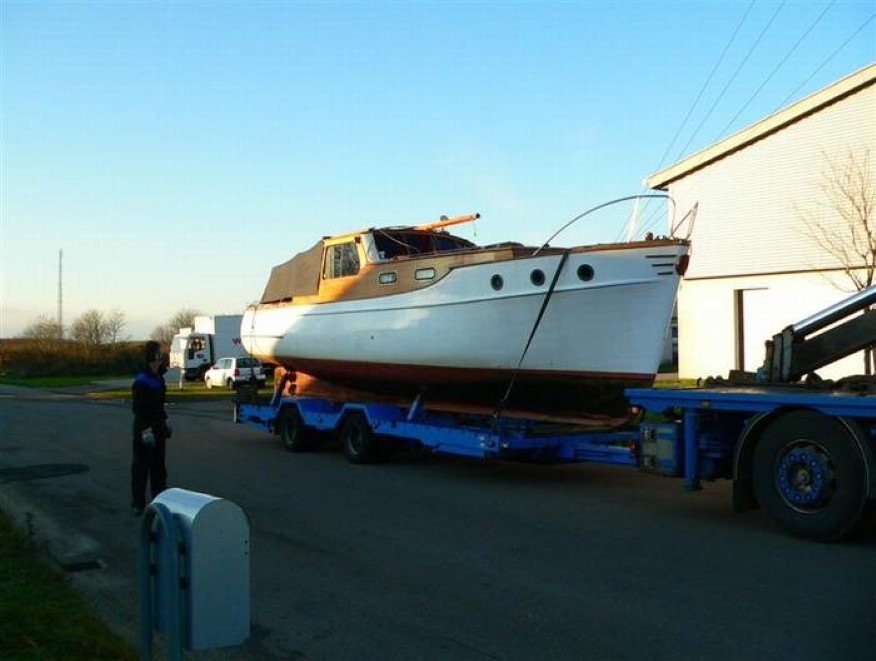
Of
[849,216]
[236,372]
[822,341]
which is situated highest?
[849,216]

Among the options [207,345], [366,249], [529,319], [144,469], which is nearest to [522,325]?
[529,319]

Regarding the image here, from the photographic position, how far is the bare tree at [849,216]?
22.1 m

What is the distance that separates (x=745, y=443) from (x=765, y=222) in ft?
62.6

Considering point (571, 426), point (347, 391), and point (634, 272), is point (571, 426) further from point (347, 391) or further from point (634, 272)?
point (347, 391)

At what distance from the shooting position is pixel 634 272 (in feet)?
32.8

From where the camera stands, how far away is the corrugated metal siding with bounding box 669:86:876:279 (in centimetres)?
2331

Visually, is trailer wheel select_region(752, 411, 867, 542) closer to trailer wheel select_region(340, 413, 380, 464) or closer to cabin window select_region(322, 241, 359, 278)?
trailer wheel select_region(340, 413, 380, 464)

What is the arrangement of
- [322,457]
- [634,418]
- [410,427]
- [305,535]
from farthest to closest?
[322,457], [410,427], [634,418], [305,535]

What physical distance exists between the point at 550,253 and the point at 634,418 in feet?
7.50

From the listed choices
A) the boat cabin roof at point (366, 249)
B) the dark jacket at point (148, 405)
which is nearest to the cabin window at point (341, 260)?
the boat cabin roof at point (366, 249)

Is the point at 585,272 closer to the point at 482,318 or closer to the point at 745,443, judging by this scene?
the point at 482,318

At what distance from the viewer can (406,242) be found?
13.6 meters

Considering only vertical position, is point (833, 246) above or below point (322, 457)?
above

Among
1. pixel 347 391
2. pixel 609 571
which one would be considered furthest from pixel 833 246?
pixel 609 571
